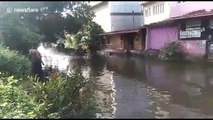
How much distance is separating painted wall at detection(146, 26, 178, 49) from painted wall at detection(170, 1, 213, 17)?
196 centimetres

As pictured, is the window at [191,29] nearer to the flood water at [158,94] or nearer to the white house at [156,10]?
the flood water at [158,94]

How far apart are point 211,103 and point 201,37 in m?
14.5

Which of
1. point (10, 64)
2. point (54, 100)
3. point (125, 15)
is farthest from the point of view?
point (125, 15)

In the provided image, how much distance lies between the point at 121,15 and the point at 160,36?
15103 mm

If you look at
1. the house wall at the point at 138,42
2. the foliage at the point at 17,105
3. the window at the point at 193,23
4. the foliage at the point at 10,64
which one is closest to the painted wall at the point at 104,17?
the house wall at the point at 138,42

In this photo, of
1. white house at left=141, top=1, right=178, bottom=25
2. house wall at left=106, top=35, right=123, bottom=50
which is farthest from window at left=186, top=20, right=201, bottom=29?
house wall at left=106, top=35, right=123, bottom=50

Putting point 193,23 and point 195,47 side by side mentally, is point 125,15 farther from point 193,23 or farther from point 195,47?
point 195,47

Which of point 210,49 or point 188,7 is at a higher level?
point 188,7

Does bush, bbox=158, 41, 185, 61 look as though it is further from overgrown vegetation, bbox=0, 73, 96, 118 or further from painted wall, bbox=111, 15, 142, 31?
painted wall, bbox=111, 15, 142, 31

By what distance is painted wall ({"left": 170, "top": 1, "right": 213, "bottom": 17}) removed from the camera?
27413 mm

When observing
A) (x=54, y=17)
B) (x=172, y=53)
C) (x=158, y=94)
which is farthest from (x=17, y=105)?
(x=172, y=53)

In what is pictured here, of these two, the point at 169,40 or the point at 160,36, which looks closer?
the point at 169,40

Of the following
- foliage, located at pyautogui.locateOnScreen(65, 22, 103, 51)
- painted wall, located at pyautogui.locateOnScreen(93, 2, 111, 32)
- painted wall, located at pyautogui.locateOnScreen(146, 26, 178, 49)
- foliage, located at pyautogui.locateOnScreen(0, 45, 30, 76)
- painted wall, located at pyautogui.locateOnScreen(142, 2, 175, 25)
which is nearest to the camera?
foliage, located at pyautogui.locateOnScreen(0, 45, 30, 76)

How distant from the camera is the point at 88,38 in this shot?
147ft
